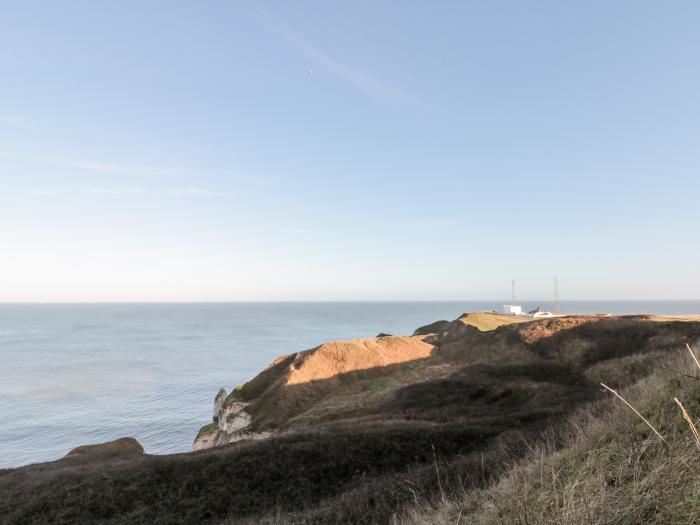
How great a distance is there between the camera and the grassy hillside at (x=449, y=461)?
21.2 ft

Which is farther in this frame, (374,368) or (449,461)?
(374,368)

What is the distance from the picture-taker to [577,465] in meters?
7.66

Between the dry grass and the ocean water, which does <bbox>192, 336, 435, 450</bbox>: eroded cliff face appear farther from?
the dry grass

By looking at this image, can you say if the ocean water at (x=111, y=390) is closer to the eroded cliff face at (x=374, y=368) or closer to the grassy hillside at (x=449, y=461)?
the eroded cliff face at (x=374, y=368)

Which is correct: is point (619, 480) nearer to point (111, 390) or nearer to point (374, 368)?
point (374, 368)

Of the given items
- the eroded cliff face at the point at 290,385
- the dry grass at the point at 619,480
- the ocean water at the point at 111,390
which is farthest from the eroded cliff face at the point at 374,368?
Answer: the dry grass at the point at 619,480

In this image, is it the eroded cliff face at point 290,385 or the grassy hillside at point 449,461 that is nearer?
the grassy hillside at point 449,461

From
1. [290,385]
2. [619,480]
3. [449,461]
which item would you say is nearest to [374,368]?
[290,385]

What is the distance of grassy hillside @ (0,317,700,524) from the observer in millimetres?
6457

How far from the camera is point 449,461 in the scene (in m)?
16.1

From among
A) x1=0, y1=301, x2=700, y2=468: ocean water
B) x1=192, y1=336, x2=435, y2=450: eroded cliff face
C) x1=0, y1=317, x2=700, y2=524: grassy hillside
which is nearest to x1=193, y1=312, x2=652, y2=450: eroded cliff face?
x1=192, y1=336, x2=435, y2=450: eroded cliff face

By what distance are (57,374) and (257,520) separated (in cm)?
12348

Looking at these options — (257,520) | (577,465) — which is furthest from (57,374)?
(577,465)

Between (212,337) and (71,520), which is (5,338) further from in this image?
(71,520)
